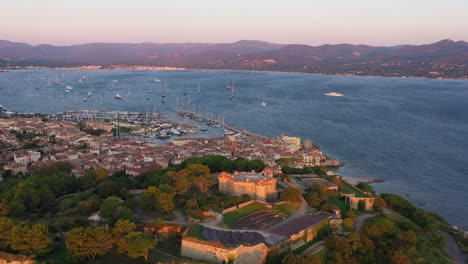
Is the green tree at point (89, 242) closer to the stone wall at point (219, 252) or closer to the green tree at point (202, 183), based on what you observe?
the stone wall at point (219, 252)

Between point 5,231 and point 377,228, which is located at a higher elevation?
point 5,231

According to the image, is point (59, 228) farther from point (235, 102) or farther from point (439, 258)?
point (235, 102)

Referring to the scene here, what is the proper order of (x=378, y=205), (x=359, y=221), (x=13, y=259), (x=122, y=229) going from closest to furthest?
1. (x=13, y=259)
2. (x=122, y=229)
3. (x=359, y=221)
4. (x=378, y=205)

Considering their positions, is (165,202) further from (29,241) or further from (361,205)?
(361,205)

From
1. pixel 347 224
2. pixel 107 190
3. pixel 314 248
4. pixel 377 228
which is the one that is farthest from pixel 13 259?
pixel 377 228

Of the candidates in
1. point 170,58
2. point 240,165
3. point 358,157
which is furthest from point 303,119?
point 170,58

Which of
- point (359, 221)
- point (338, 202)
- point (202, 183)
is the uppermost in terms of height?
point (202, 183)

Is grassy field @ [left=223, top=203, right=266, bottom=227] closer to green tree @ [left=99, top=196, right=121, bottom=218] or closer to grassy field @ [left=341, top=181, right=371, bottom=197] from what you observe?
green tree @ [left=99, top=196, right=121, bottom=218]
